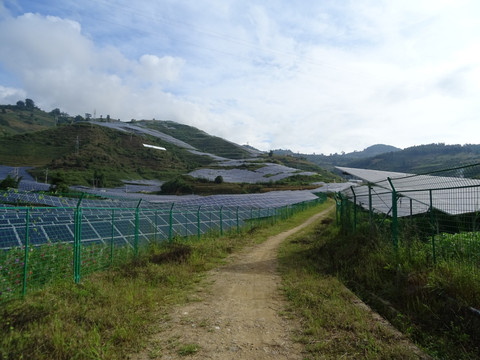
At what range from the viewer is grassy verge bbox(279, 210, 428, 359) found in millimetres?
3410

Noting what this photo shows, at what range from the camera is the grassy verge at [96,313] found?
3.35m

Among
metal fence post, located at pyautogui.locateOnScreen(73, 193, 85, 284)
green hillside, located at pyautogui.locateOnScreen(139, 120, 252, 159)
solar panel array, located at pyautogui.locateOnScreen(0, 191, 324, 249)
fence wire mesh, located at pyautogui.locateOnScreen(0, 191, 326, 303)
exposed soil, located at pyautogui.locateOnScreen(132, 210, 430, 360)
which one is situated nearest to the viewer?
exposed soil, located at pyautogui.locateOnScreen(132, 210, 430, 360)

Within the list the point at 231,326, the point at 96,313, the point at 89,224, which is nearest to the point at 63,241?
the point at 89,224

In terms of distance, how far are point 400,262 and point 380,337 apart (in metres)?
2.33

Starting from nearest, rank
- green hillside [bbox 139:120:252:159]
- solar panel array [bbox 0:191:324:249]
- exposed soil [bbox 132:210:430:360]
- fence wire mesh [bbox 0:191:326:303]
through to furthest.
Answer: exposed soil [bbox 132:210:430:360]
fence wire mesh [bbox 0:191:326:303]
solar panel array [bbox 0:191:324:249]
green hillside [bbox 139:120:252:159]

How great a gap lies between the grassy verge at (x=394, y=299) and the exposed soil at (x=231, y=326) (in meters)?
0.34

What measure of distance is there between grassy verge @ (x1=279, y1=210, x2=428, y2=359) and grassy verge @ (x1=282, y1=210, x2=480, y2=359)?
0.04ft

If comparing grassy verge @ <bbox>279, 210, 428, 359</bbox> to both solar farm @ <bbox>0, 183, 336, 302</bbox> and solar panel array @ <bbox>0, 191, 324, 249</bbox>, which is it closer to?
solar farm @ <bbox>0, 183, 336, 302</bbox>

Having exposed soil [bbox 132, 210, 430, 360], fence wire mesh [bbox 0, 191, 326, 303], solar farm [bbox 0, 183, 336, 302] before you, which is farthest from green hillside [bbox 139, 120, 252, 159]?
exposed soil [bbox 132, 210, 430, 360]

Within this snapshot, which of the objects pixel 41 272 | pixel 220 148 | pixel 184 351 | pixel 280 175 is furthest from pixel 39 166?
pixel 220 148

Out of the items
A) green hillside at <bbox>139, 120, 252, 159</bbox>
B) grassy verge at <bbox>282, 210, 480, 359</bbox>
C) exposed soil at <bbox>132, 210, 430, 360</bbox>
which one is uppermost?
green hillside at <bbox>139, 120, 252, 159</bbox>

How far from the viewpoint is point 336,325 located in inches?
163

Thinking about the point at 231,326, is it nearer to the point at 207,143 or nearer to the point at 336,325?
the point at 336,325

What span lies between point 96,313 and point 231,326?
6.51 feet
